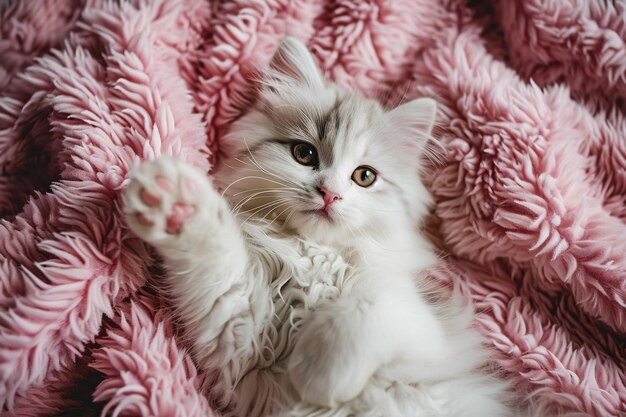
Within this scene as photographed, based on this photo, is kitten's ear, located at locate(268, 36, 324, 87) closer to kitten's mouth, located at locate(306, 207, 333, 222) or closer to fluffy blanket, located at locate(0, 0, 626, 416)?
fluffy blanket, located at locate(0, 0, 626, 416)

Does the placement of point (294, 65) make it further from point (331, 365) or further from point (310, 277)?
point (331, 365)

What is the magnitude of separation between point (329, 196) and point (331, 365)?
0.33 metres

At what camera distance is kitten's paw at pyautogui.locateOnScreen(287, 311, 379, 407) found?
2.43 feet

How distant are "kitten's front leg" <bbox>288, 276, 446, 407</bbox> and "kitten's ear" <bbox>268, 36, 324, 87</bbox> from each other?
526mm

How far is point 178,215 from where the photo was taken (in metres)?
0.70

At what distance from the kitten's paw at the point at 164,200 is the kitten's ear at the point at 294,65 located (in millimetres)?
491

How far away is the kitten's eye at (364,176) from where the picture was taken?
1.03 m

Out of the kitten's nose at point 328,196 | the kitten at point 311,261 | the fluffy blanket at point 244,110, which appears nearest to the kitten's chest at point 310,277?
the kitten at point 311,261

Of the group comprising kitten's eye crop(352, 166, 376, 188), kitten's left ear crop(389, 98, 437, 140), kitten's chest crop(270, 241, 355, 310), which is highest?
kitten's left ear crop(389, 98, 437, 140)

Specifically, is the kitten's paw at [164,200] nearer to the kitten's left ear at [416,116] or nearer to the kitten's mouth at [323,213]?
the kitten's mouth at [323,213]

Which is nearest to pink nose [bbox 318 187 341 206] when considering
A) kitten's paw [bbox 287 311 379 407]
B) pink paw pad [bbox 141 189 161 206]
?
kitten's paw [bbox 287 311 379 407]

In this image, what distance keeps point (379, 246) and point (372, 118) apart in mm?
300

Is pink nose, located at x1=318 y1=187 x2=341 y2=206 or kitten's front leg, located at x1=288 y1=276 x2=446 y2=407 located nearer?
→ kitten's front leg, located at x1=288 y1=276 x2=446 y2=407

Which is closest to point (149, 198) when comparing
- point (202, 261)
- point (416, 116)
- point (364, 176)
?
point (202, 261)
